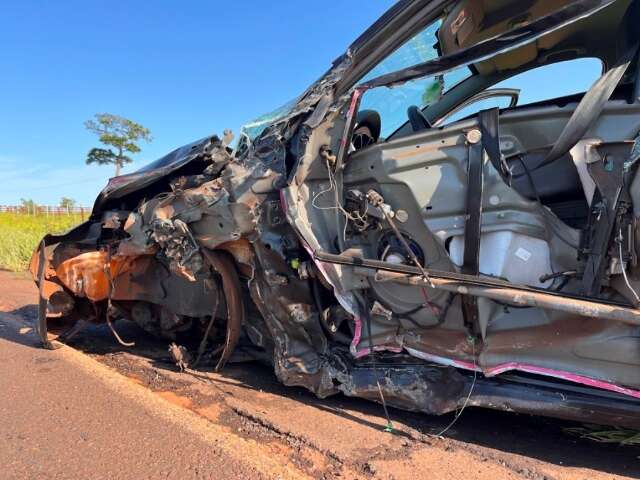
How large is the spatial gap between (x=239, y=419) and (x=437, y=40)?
2473 mm

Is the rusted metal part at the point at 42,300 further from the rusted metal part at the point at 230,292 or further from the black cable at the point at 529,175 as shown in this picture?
the black cable at the point at 529,175

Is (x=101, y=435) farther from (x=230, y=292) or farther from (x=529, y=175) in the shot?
(x=529, y=175)

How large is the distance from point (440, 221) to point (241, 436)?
1565mm

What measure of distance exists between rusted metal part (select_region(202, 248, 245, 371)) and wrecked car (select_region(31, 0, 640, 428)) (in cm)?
1

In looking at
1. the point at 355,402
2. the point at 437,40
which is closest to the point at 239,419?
the point at 355,402

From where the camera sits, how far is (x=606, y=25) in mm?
2896

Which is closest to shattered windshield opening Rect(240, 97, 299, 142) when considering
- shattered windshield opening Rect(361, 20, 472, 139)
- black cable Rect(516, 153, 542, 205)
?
shattered windshield opening Rect(361, 20, 472, 139)

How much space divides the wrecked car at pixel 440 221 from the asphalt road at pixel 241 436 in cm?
22

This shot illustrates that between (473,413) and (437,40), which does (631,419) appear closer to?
(473,413)

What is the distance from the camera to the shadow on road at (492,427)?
2266mm

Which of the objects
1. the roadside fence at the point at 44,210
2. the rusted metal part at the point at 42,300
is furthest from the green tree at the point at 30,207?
the rusted metal part at the point at 42,300

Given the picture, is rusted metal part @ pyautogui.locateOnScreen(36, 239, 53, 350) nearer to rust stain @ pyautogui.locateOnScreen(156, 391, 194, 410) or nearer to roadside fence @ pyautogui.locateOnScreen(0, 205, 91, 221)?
rust stain @ pyautogui.locateOnScreen(156, 391, 194, 410)

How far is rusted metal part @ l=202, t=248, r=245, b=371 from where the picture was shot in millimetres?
3189

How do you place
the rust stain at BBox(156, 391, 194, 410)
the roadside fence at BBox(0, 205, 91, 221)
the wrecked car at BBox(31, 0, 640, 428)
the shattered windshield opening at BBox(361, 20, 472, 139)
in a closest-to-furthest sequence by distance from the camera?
the wrecked car at BBox(31, 0, 640, 428) → the shattered windshield opening at BBox(361, 20, 472, 139) → the rust stain at BBox(156, 391, 194, 410) → the roadside fence at BBox(0, 205, 91, 221)
